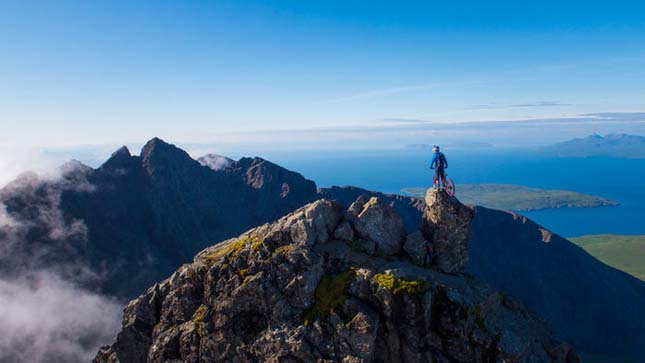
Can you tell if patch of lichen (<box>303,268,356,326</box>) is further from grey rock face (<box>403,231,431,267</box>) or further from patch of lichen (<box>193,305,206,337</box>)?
patch of lichen (<box>193,305,206,337</box>)

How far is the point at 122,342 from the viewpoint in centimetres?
3538

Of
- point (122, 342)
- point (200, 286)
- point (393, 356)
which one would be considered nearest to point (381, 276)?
point (393, 356)

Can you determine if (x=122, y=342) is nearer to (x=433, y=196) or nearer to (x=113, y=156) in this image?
(x=433, y=196)

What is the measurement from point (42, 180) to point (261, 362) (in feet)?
440

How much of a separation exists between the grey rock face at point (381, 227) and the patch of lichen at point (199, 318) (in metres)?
14.0

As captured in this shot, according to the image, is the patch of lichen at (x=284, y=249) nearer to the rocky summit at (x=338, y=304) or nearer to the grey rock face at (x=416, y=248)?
the rocky summit at (x=338, y=304)

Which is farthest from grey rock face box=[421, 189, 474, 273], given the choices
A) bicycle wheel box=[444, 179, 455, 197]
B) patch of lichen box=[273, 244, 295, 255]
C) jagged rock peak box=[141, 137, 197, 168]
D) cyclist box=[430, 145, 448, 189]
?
jagged rock peak box=[141, 137, 197, 168]

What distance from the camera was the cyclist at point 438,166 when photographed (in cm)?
3381

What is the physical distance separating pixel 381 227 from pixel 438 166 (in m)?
7.15

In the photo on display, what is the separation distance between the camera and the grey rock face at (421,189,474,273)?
3241cm

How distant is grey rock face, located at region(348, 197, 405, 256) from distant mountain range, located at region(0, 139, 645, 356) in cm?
6994

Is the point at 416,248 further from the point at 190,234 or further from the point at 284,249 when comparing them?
the point at 190,234

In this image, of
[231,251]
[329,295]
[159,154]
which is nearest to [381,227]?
[329,295]

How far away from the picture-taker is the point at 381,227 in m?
33.2
